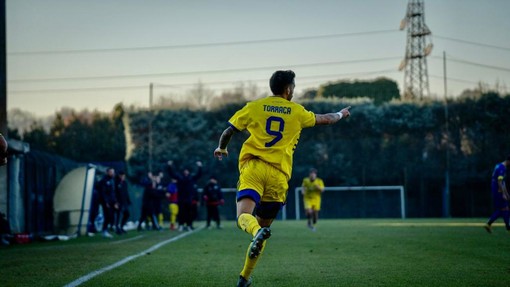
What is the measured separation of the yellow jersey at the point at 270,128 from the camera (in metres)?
7.22

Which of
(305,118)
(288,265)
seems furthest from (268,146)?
(288,265)

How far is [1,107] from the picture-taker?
16.7 m

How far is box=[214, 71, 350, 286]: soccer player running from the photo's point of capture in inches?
279

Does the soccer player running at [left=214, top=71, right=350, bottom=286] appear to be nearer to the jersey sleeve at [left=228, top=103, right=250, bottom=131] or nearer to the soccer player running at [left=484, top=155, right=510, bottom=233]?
the jersey sleeve at [left=228, top=103, right=250, bottom=131]

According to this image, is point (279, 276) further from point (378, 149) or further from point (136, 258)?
point (378, 149)

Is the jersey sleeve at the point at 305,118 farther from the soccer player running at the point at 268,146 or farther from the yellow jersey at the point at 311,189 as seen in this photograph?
the yellow jersey at the point at 311,189

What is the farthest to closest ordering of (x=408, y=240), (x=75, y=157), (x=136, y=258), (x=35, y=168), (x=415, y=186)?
(x=75, y=157)
(x=415, y=186)
(x=35, y=168)
(x=408, y=240)
(x=136, y=258)

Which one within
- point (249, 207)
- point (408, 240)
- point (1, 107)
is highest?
point (1, 107)

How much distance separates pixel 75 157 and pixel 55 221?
30.4m

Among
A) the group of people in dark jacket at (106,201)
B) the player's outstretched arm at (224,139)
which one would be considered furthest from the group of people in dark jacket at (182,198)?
the player's outstretched arm at (224,139)

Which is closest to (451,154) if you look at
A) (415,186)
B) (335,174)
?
(415,186)

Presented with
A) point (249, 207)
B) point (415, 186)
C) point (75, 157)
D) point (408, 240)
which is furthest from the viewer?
point (75, 157)

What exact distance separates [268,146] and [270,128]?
0.61 ft

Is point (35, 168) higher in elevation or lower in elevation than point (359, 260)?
higher
